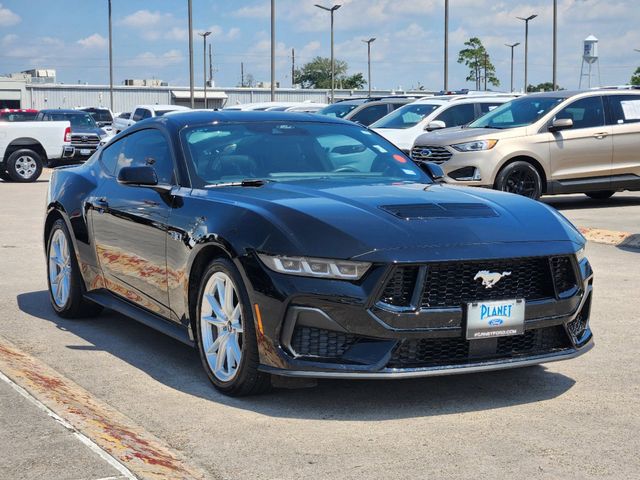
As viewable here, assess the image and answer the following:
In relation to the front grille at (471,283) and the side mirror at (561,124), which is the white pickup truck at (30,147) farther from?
the front grille at (471,283)

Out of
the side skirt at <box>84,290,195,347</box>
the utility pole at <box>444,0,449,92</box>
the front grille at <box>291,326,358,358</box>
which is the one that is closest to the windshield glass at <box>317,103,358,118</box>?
the utility pole at <box>444,0,449,92</box>

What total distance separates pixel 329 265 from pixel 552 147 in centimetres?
1134

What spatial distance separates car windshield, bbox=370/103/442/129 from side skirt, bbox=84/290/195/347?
44.2ft

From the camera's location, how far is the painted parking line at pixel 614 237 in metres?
11.5

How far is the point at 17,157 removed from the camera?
25.4 meters

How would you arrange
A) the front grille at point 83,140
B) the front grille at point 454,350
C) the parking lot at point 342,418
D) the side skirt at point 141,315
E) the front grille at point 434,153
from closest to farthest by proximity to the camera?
the parking lot at point 342,418 → the front grille at point 454,350 → the side skirt at point 141,315 → the front grille at point 434,153 → the front grille at point 83,140

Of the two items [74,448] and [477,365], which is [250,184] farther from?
[74,448]

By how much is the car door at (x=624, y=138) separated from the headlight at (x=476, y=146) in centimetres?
194

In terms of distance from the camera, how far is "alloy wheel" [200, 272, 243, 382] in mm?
5383

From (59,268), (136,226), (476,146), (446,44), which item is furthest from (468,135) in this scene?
(446,44)

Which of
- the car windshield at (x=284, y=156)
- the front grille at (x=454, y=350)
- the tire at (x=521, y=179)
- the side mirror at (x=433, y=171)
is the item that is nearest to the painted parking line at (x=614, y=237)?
the tire at (x=521, y=179)

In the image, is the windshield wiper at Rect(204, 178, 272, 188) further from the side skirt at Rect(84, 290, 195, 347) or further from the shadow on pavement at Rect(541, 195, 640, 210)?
the shadow on pavement at Rect(541, 195, 640, 210)

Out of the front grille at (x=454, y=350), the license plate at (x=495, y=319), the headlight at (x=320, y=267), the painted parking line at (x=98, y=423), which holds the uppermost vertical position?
the headlight at (x=320, y=267)

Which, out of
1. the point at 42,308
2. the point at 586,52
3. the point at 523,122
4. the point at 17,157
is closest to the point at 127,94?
the point at 586,52
